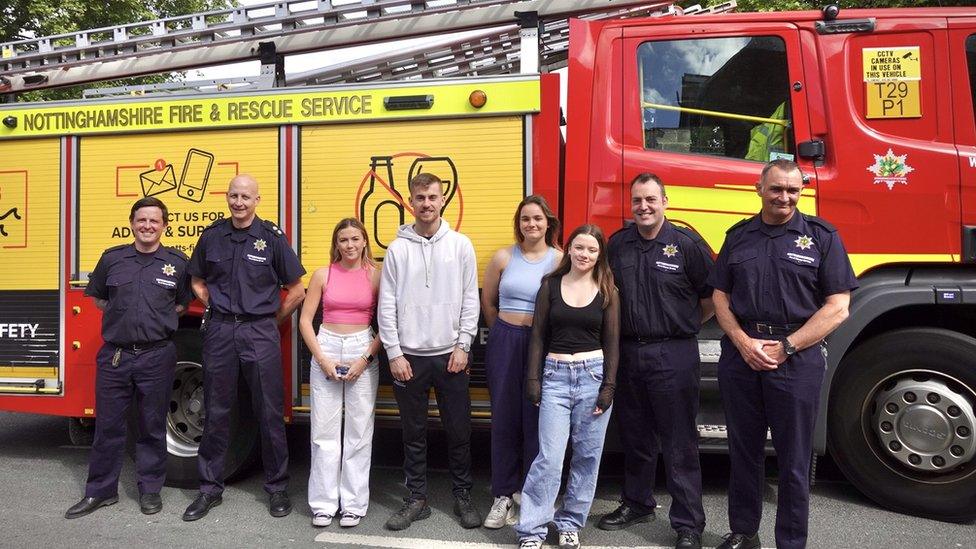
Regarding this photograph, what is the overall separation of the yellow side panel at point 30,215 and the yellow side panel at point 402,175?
1732 millimetres

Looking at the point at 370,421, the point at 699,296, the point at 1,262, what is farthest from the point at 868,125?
the point at 1,262

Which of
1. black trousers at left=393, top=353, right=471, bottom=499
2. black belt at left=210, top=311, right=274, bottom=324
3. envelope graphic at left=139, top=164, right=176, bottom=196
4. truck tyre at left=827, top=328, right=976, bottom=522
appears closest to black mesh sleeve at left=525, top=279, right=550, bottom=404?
black trousers at left=393, top=353, right=471, bottom=499

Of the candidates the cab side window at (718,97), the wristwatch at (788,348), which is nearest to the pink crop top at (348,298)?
the cab side window at (718,97)

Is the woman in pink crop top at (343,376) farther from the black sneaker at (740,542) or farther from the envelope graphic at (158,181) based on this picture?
the black sneaker at (740,542)

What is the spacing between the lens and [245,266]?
4.12 meters

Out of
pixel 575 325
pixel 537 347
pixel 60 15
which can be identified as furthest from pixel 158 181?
pixel 60 15

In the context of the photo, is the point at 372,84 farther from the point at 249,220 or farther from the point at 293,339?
the point at 293,339

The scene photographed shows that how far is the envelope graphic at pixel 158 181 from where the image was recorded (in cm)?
461

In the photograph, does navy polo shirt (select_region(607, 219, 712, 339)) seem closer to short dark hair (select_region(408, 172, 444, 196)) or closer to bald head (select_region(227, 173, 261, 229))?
short dark hair (select_region(408, 172, 444, 196))

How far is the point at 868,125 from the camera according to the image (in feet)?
12.8

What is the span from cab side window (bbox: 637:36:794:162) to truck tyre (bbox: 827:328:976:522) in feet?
4.12

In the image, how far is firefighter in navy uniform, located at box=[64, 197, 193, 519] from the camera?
4.20 metres

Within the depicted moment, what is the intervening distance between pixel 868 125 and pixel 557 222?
1.78 metres

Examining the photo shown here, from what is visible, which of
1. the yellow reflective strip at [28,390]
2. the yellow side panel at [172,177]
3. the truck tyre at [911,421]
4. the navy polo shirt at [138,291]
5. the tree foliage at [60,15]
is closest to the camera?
the truck tyre at [911,421]
